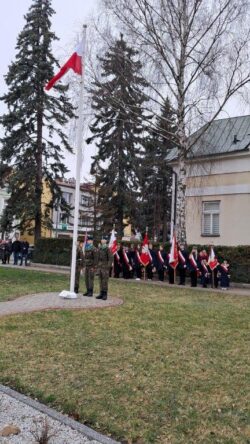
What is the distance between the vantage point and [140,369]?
6.99 meters

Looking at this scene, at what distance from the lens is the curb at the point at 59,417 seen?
4.66m

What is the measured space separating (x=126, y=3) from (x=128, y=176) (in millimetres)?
17057

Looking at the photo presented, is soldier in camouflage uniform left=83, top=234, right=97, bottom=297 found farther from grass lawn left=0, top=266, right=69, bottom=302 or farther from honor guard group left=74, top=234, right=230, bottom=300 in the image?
grass lawn left=0, top=266, right=69, bottom=302

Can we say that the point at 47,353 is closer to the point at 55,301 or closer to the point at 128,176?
the point at 55,301

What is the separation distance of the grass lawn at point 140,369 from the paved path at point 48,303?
74 centimetres

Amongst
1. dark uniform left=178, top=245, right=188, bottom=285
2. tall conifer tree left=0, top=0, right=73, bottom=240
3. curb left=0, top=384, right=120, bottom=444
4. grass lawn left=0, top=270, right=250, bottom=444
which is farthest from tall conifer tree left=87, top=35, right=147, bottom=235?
curb left=0, top=384, right=120, bottom=444

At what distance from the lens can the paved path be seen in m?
11.9

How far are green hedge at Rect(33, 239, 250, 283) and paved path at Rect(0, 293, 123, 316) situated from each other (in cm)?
793

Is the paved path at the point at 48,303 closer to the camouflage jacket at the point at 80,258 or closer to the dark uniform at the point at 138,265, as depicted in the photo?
the camouflage jacket at the point at 80,258

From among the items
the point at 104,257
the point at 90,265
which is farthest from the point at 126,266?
the point at 104,257

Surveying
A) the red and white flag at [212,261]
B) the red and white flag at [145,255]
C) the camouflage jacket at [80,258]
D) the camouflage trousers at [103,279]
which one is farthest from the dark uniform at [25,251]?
the camouflage trousers at [103,279]

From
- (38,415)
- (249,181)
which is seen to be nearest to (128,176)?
(249,181)

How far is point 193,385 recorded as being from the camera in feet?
20.7

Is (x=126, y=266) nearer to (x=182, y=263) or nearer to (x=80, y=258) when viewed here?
(x=182, y=263)
